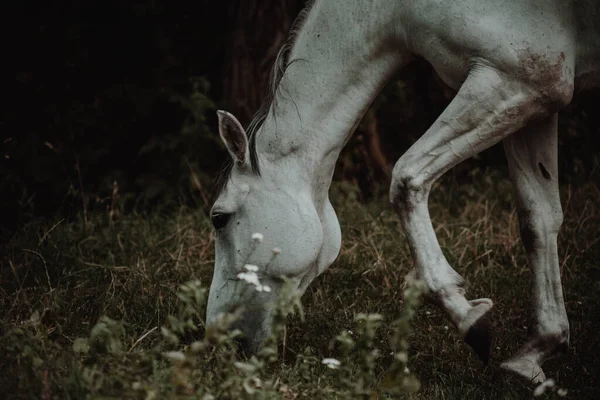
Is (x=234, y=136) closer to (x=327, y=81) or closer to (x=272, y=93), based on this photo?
(x=272, y=93)

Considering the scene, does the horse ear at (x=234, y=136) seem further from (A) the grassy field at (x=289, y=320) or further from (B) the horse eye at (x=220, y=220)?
(A) the grassy field at (x=289, y=320)

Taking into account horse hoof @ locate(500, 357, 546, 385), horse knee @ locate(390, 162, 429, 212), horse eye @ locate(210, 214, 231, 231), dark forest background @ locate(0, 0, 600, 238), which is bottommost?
dark forest background @ locate(0, 0, 600, 238)

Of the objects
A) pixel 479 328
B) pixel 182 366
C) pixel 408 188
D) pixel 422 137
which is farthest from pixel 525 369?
pixel 182 366

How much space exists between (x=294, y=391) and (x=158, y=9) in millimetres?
4638

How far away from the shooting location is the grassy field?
2246mm

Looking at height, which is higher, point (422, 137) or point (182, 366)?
point (422, 137)

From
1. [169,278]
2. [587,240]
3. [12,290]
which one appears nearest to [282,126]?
[169,278]

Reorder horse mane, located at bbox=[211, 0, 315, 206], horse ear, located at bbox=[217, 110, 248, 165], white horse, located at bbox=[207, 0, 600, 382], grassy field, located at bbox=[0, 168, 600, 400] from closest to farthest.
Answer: grassy field, located at bbox=[0, 168, 600, 400], white horse, located at bbox=[207, 0, 600, 382], horse ear, located at bbox=[217, 110, 248, 165], horse mane, located at bbox=[211, 0, 315, 206]

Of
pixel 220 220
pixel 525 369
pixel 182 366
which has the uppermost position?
pixel 182 366

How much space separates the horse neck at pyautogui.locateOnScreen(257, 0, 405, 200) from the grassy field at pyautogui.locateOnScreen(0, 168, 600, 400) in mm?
769

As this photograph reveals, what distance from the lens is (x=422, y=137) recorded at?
10.1 ft

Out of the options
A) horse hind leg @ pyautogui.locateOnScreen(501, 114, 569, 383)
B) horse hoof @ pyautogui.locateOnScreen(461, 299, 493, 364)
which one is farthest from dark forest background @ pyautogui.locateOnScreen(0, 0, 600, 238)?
horse hoof @ pyautogui.locateOnScreen(461, 299, 493, 364)

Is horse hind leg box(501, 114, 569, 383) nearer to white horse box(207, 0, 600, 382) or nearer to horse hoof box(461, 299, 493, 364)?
white horse box(207, 0, 600, 382)

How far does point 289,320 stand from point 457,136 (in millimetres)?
1307
